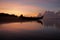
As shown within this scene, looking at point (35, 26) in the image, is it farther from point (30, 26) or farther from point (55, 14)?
point (55, 14)

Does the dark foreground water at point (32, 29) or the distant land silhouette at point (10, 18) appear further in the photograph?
the distant land silhouette at point (10, 18)

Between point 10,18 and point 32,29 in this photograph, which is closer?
point 32,29

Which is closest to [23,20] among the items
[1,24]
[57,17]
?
[1,24]

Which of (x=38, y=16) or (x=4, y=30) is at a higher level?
(x=38, y=16)

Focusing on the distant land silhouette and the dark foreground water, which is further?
the distant land silhouette

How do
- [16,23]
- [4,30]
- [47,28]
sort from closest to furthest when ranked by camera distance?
[4,30] < [47,28] < [16,23]

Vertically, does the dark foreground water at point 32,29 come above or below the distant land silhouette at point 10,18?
below

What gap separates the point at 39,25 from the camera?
6.91 m

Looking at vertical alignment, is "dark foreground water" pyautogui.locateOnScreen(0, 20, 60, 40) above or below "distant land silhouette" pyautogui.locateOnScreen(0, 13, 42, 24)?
below

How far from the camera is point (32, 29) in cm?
652

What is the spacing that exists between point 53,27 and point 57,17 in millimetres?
430

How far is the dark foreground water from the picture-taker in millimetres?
5680

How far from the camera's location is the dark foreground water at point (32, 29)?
18.6ft

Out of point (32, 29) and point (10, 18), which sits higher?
point (10, 18)
